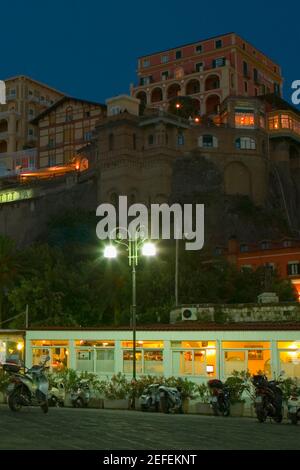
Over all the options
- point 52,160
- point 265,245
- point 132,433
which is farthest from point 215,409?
point 52,160

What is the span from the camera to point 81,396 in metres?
24.6

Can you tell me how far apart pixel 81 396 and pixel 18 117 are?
10654 cm

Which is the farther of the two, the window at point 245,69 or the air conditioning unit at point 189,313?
the window at point 245,69

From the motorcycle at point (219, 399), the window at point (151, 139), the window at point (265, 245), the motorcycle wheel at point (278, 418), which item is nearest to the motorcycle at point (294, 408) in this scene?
the motorcycle wheel at point (278, 418)

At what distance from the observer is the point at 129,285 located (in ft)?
170

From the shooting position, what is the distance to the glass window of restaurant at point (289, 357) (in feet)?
82.1

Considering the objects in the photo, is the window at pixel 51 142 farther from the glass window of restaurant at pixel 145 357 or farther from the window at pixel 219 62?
the glass window of restaurant at pixel 145 357

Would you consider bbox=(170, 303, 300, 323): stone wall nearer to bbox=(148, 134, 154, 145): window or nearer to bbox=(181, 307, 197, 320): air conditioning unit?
bbox=(181, 307, 197, 320): air conditioning unit

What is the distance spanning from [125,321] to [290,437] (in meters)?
36.5

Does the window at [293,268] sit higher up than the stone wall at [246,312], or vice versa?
the window at [293,268]

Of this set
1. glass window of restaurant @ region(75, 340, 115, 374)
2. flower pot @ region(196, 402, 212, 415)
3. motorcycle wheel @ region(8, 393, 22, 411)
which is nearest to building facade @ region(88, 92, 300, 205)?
glass window of restaurant @ region(75, 340, 115, 374)

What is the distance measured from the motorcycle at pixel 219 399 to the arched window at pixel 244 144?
71564mm

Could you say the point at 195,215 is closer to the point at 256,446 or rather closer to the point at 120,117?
the point at 120,117

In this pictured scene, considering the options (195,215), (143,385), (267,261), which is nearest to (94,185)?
(195,215)
